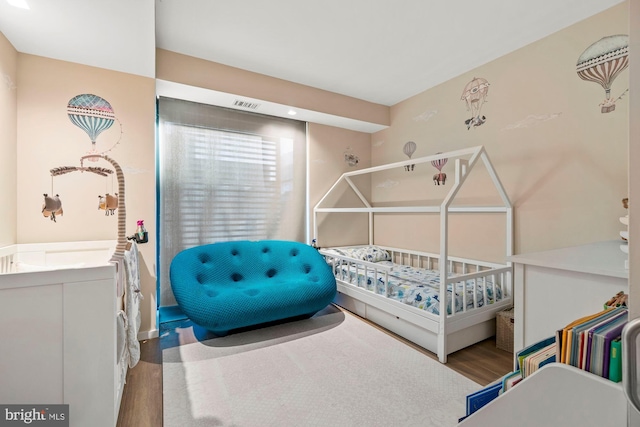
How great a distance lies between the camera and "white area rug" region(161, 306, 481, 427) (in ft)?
4.73

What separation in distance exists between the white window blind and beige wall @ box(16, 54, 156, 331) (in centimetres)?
44

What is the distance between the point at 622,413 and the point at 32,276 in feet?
5.71

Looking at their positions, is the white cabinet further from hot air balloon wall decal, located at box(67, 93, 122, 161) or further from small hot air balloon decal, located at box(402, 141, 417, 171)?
small hot air balloon decal, located at box(402, 141, 417, 171)

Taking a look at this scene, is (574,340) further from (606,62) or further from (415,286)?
(606,62)

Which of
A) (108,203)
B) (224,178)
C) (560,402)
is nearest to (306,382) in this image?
(560,402)

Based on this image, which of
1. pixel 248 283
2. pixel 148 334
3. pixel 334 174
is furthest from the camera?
pixel 334 174

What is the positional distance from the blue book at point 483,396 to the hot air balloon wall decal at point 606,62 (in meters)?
2.15

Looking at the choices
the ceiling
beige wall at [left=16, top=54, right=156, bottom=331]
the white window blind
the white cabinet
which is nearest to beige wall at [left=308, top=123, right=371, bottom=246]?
the white window blind

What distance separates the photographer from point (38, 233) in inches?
80.2

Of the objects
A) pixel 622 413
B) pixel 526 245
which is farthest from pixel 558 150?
pixel 622 413

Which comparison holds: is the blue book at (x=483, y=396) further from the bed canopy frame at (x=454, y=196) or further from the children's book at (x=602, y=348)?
the bed canopy frame at (x=454, y=196)

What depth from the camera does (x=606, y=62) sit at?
1.91 metres

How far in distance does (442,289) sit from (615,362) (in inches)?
54.8

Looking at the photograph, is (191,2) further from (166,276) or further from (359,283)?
(359,283)
